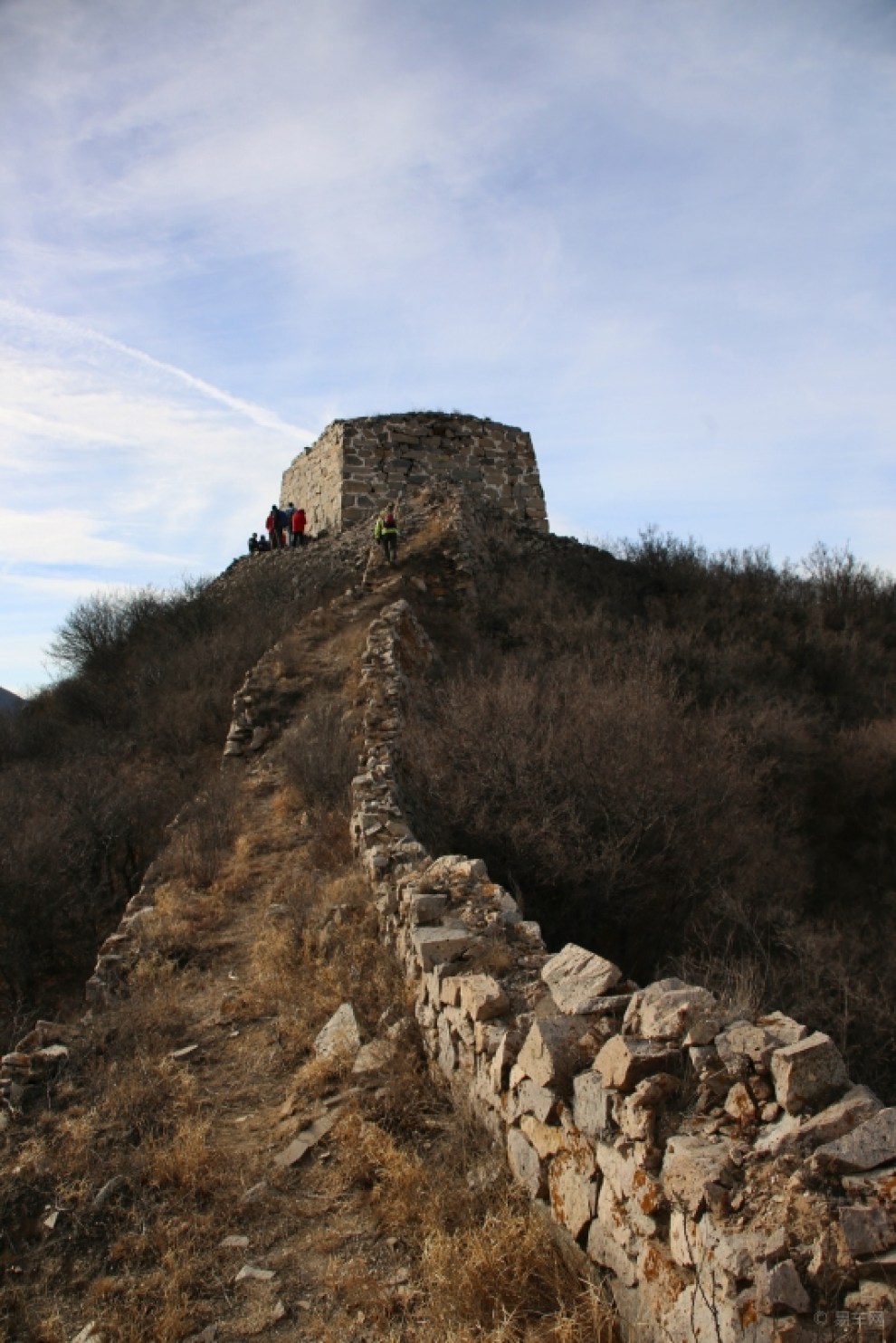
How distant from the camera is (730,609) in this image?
60.0ft

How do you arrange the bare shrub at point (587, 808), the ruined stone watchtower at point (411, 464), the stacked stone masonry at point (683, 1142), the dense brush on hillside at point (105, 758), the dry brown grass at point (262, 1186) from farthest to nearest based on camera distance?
the ruined stone watchtower at point (411, 464)
the dense brush on hillside at point (105, 758)
the bare shrub at point (587, 808)
the dry brown grass at point (262, 1186)
the stacked stone masonry at point (683, 1142)

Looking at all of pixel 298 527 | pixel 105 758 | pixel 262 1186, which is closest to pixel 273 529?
pixel 298 527

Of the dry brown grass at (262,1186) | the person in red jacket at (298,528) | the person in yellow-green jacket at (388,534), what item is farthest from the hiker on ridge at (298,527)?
the dry brown grass at (262,1186)

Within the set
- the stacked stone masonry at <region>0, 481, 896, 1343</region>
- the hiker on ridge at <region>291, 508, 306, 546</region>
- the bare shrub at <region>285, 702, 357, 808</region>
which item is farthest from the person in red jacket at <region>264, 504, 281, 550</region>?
the stacked stone masonry at <region>0, 481, 896, 1343</region>

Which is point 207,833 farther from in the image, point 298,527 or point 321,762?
point 298,527

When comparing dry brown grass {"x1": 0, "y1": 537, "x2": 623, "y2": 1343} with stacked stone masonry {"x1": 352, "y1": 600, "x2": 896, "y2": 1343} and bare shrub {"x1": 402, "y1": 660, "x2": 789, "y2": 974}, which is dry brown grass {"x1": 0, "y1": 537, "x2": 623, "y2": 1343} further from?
bare shrub {"x1": 402, "y1": 660, "x2": 789, "y2": 974}

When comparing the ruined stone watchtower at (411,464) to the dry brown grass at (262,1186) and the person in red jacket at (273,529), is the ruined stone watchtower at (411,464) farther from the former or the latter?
the dry brown grass at (262,1186)

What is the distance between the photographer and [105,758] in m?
13.8

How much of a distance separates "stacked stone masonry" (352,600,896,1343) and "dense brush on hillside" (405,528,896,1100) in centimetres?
157

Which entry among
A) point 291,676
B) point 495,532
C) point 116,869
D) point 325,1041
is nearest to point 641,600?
point 495,532

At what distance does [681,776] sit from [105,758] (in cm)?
870

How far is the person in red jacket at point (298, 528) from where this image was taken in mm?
20359

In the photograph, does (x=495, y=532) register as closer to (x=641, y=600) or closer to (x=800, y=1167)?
(x=641, y=600)

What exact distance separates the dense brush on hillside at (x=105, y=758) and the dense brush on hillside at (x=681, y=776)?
3.66 m
